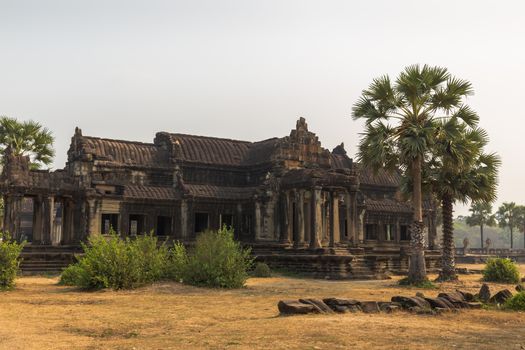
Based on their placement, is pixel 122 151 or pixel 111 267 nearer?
pixel 111 267

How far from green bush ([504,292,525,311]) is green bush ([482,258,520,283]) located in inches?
A: 566

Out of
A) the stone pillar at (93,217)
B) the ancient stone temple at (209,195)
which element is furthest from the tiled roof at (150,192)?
the stone pillar at (93,217)

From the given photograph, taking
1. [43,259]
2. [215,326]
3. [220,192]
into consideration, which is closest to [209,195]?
[220,192]

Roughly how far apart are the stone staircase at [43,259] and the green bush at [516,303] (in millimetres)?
21396

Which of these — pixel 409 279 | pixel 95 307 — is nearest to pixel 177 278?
pixel 95 307

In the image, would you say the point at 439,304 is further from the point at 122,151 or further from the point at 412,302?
the point at 122,151

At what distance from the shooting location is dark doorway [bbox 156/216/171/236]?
3884 centimetres

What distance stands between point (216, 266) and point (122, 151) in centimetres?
1905

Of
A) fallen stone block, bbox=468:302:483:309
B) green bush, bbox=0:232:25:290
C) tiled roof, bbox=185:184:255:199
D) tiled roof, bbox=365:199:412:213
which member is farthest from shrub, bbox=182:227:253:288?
tiled roof, bbox=365:199:412:213

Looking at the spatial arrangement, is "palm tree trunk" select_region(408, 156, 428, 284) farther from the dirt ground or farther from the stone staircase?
the stone staircase

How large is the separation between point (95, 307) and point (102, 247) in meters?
4.37

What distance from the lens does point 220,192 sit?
132ft

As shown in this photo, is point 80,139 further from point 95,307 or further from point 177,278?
point 95,307

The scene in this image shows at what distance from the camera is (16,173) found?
110 feet
